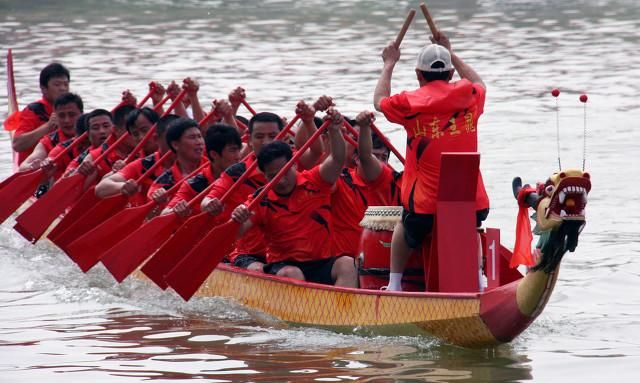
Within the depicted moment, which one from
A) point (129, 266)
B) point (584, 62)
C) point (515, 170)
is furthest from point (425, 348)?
point (584, 62)

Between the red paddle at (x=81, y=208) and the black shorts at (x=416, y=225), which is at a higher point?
the red paddle at (x=81, y=208)

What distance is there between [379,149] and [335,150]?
0.81 meters

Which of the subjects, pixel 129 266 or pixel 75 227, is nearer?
pixel 129 266

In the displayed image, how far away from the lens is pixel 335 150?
816cm

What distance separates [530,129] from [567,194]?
928 cm

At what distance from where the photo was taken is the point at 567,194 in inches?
263

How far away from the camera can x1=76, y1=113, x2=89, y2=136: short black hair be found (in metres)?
11.5

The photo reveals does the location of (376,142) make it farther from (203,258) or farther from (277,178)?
(203,258)

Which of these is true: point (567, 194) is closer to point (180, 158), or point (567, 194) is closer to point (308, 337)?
point (308, 337)

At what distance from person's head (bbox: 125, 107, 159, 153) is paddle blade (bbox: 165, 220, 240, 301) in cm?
246

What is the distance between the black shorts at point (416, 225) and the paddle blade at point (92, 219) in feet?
10.2

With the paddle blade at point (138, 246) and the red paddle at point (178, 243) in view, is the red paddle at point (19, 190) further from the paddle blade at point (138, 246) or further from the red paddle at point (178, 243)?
the red paddle at point (178, 243)

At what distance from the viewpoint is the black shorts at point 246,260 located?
9008 millimetres

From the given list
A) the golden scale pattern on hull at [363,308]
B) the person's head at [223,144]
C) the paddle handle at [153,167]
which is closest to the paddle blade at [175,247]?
the golden scale pattern on hull at [363,308]
